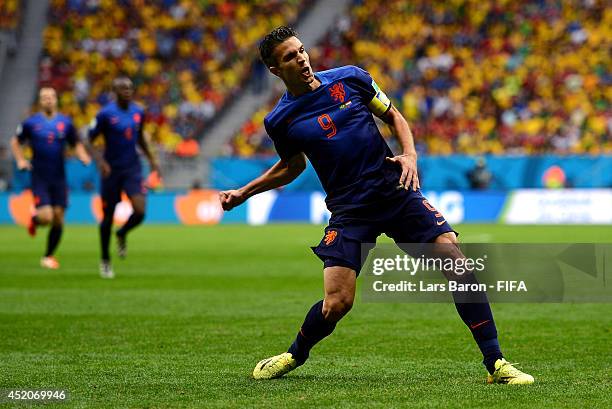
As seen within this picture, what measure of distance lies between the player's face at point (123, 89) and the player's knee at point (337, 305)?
818 centimetres

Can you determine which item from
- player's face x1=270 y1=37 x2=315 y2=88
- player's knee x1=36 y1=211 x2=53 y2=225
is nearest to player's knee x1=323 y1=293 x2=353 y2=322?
player's face x1=270 y1=37 x2=315 y2=88

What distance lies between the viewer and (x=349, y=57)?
34500mm

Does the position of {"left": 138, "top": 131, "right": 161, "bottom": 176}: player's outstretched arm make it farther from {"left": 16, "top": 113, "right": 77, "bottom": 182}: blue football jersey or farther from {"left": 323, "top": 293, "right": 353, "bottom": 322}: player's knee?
{"left": 323, "top": 293, "right": 353, "bottom": 322}: player's knee

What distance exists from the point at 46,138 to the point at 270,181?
9.05 m

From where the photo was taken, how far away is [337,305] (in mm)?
6258

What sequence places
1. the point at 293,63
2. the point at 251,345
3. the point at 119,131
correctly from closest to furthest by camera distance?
1. the point at 293,63
2. the point at 251,345
3. the point at 119,131

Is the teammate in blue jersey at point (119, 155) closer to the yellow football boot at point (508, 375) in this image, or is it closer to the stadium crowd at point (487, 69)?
the yellow football boot at point (508, 375)

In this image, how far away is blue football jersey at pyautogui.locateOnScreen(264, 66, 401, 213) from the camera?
6.32 metres

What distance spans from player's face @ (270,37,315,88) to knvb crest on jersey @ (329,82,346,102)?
14 centimetres

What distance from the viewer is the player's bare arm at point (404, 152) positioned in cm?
607

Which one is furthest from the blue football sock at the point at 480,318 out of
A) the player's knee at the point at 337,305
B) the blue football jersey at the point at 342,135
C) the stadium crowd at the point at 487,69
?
the stadium crowd at the point at 487,69

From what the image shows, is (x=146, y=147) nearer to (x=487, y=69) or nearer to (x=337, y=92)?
(x=337, y=92)

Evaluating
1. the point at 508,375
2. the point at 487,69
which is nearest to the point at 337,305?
the point at 508,375

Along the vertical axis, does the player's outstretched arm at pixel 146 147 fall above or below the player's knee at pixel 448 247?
above
